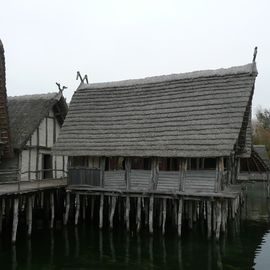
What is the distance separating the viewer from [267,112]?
73125 mm

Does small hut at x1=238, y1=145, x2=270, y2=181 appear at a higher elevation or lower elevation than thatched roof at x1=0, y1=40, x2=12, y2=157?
lower

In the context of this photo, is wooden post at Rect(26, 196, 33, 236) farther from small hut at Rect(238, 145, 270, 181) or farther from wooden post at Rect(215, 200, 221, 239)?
small hut at Rect(238, 145, 270, 181)

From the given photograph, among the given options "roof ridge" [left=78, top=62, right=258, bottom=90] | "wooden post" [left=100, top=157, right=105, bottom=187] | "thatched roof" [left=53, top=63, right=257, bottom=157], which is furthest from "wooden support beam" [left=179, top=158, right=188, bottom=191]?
"roof ridge" [left=78, top=62, right=258, bottom=90]

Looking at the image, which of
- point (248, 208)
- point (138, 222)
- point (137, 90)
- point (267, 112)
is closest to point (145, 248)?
point (138, 222)

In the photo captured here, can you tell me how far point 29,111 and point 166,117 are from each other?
9445 mm

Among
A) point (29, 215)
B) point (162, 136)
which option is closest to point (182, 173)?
point (162, 136)

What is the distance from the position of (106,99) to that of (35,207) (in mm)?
7067

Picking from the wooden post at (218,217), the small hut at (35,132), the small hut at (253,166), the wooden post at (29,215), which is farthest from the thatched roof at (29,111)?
the small hut at (253,166)

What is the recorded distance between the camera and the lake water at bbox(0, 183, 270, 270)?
52.1 ft

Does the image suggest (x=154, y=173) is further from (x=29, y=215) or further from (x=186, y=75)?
(x=29, y=215)

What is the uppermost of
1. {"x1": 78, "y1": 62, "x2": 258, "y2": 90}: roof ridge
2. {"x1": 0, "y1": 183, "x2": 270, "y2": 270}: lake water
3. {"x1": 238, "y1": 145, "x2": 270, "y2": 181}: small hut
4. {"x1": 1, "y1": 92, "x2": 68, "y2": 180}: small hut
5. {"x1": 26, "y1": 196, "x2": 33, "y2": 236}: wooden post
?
{"x1": 78, "y1": 62, "x2": 258, "y2": 90}: roof ridge

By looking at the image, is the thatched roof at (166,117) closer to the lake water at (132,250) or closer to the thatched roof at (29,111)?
the thatched roof at (29,111)

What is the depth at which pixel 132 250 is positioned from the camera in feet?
58.5

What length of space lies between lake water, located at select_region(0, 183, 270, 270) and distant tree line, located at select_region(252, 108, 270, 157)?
127ft
